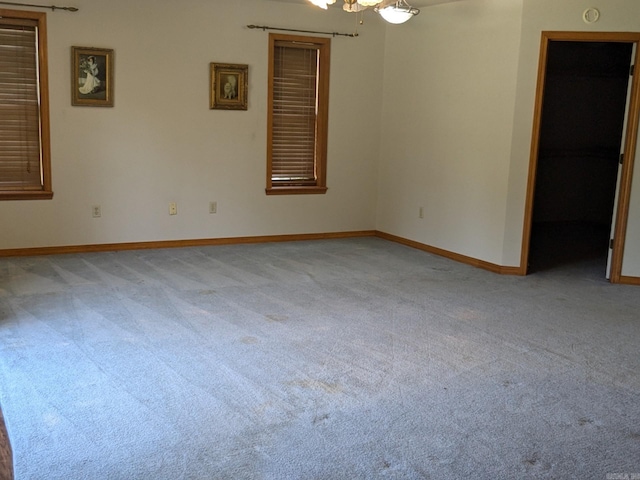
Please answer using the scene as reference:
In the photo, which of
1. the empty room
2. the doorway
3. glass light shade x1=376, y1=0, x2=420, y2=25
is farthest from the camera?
the doorway

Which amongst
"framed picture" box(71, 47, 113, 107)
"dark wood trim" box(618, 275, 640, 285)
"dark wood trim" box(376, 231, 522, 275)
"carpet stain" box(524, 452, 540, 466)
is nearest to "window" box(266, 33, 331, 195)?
"dark wood trim" box(376, 231, 522, 275)

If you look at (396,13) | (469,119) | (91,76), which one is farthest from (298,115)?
(396,13)

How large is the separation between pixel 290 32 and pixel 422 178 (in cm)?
196

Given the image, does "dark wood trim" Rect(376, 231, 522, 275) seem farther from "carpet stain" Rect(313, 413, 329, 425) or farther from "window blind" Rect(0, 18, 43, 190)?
"window blind" Rect(0, 18, 43, 190)

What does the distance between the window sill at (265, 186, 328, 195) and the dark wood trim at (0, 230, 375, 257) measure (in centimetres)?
45

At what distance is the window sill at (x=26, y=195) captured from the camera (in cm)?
548

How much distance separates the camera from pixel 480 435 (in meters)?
2.65

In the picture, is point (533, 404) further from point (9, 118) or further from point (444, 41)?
point (9, 118)

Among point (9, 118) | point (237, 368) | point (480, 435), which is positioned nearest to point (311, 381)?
point (237, 368)

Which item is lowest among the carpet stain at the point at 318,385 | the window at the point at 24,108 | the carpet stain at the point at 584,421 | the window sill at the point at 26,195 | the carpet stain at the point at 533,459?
the carpet stain at the point at 533,459

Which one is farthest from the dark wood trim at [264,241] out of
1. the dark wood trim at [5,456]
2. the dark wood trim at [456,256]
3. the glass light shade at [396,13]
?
the dark wood trim at [5,456]

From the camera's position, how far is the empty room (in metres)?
2.65

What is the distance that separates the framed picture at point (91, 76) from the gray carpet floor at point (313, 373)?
1.47 m

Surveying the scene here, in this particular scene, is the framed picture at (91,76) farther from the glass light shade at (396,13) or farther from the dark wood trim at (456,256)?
the dark wood trim at (456,256)
